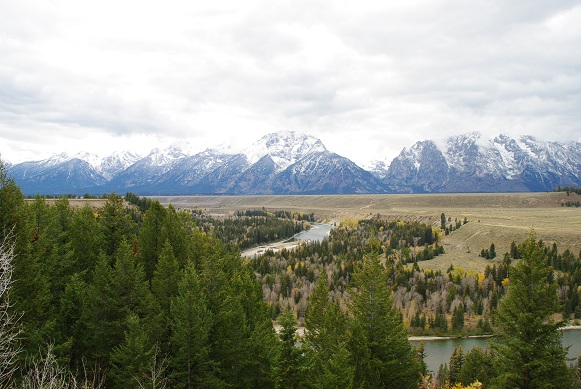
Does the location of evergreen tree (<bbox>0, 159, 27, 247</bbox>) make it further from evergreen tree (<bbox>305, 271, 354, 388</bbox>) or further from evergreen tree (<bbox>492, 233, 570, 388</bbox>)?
evergreen tree (<bbox>492, 233, 570, 388</bbox>)

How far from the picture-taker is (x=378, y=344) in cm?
2747

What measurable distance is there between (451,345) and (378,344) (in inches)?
1884

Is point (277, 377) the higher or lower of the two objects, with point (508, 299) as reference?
lower

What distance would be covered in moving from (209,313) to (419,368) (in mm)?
14593

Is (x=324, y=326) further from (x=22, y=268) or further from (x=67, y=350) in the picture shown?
(x=22, y=268)

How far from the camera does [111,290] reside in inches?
1130

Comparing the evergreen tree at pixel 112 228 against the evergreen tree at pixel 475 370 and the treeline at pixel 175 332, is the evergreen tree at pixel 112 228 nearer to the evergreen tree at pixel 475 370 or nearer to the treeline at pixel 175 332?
the treeline at pixel 175 332

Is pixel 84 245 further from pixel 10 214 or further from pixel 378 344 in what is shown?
pixel 378 344

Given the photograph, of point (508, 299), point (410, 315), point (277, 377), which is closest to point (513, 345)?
point (508, 299)

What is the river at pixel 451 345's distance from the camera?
6150cm

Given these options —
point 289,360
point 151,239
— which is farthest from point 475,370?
point 151,239

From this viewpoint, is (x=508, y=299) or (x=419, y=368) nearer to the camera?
(x=508, y=299)

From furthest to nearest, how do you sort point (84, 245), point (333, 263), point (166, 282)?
point (333, 263)
point (84, 245)
point (166, 282)

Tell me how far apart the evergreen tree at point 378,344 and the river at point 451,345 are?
3558 centimetres
